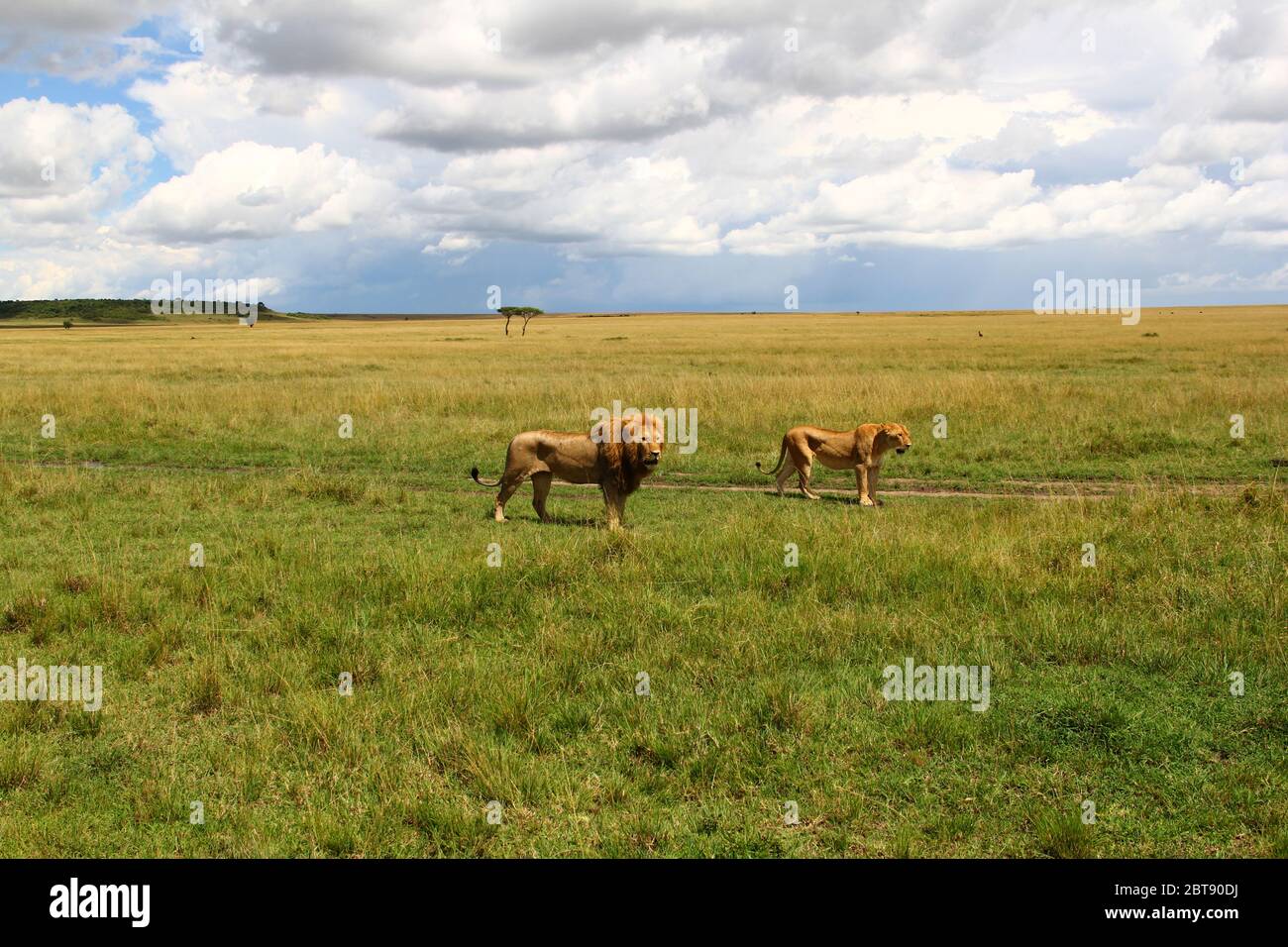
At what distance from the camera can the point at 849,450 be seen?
13.4 metres

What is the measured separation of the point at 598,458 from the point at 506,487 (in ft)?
4.47

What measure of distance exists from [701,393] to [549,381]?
7373 mm

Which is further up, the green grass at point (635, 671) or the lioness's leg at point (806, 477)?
the lioness's leg at point (806, 477)

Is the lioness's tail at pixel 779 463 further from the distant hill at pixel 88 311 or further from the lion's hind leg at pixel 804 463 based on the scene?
the distant hill at pixel 88 311

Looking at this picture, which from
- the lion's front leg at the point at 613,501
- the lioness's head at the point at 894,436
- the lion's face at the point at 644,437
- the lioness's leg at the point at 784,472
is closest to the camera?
the lion's face at the point at 644,437

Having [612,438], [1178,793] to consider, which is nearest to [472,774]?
[1178,793]

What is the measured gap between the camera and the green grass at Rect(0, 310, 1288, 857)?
4.37 m

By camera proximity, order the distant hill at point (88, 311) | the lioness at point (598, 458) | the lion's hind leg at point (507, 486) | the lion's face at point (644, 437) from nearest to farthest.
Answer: the lion's face at point (644, 437) < the lioness at point (598, 458) < the lion's hind leg at point (507, 486) < the distant hill at point (88, 311)

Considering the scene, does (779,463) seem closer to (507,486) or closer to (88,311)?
(507,486)

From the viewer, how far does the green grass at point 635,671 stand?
437cm

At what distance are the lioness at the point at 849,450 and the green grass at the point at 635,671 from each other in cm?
47

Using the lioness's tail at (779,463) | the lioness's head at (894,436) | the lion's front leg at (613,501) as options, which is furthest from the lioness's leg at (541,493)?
the lioness's head at (894,436)

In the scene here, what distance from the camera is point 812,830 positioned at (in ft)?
14.1
